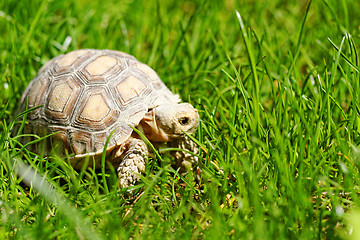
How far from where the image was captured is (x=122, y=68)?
3121 millimetres

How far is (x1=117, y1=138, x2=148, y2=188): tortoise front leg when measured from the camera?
270cm

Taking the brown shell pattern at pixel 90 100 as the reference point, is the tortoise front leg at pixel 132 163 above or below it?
below

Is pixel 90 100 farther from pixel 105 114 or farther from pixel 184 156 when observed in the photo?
pixel 184 156

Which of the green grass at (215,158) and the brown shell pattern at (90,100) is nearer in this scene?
the green grass at (215,158)

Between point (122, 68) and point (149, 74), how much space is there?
0.23 metres

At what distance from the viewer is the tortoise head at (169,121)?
279cm

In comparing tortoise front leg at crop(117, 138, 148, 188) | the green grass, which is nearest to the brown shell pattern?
Answer: tortoise front leg at crop(117, 138, 148, 188)

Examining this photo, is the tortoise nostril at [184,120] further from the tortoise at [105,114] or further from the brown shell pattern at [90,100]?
the brown shell pattern at [90,100]

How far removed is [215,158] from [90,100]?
1.02 m

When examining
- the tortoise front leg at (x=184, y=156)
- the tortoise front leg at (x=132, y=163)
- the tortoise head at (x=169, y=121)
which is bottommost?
the tortoise front leg at (x=184, y=156)

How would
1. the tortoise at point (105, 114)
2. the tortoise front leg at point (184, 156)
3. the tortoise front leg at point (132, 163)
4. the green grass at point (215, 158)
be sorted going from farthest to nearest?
the tortoise front leg at point (184, 156), the tortoise at point (105, 114), the tortoise front leg at point (132, 163), the green grass at point (215, 158)

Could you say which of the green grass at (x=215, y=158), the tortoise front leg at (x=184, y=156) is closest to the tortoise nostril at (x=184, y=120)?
the green grass at (x=215, y=158)

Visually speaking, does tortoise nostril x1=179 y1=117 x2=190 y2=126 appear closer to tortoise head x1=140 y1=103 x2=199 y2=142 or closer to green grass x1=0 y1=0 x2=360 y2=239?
tortoise head x1=140 y1=103 x2=199 y2=142

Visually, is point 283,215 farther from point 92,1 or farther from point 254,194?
point 92,1
